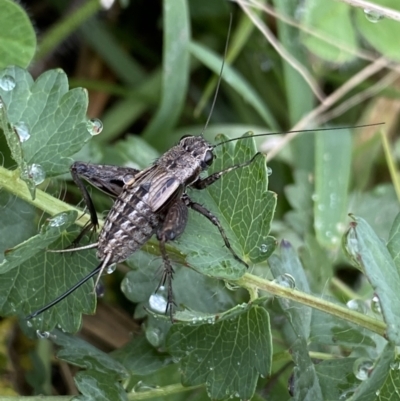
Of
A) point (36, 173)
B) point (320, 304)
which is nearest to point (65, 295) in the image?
point (36, 173)

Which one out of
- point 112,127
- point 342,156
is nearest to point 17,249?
point 112,127

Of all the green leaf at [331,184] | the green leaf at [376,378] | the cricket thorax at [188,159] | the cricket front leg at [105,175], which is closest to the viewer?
the green leaf at [376,378]

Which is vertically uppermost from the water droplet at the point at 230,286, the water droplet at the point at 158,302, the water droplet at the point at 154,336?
the water droplet at the point at 230,286

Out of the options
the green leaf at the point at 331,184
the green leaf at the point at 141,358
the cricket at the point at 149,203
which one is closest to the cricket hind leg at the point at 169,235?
the cricket at the point at 149,203

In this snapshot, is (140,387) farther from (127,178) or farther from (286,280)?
(127,178)

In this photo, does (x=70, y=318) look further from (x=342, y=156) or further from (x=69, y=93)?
(x=342, y=156)

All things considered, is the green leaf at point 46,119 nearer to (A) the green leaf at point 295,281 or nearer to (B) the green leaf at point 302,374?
(A) the green leaf at point 295,281
